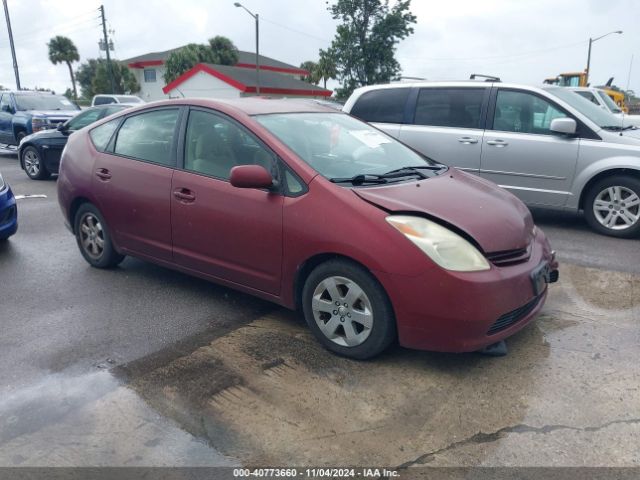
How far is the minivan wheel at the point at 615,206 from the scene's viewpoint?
6430mm

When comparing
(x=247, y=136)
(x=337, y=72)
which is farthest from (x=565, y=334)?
(x=337, y=72)

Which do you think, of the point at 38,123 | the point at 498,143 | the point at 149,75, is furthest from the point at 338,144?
the point at 149,75

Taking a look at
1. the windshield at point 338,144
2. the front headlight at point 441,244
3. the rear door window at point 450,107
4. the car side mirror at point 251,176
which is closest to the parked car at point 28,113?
the rear door window at point 450,107

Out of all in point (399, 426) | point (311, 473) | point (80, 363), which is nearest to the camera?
point (311, 473)

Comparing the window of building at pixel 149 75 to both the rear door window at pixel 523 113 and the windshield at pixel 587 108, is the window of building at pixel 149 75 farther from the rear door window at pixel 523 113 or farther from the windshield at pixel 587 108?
the windshield at pixel 587 108

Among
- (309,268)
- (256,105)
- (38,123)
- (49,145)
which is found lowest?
(49,145)

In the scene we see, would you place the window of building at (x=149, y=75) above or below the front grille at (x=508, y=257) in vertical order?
above

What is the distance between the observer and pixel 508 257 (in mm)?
3473

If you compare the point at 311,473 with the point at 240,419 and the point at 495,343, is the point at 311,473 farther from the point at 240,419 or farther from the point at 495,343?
the point at 495,343

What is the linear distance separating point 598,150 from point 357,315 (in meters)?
4.53

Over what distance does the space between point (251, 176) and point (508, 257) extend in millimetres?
1676

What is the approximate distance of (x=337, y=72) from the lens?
32.8 meters

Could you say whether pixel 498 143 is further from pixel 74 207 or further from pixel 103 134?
pixel 74 207

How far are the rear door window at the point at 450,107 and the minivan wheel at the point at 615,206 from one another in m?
1.64
